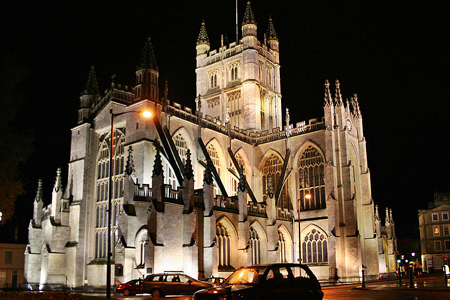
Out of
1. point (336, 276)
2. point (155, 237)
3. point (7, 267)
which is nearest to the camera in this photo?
point (155, 237)

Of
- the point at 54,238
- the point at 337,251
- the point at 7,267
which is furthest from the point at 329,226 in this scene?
the point at 7,267

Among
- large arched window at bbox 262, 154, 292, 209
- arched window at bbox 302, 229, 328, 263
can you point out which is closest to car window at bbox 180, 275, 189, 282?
arched window at bbox 302, 229, 328, 263

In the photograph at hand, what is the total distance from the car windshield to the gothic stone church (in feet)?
49.7

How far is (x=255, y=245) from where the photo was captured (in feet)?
123

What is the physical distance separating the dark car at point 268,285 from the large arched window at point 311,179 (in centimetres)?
3086

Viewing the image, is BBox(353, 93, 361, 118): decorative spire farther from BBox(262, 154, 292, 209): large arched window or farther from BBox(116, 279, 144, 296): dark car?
BBox(116, 279, 144, 296): dark car

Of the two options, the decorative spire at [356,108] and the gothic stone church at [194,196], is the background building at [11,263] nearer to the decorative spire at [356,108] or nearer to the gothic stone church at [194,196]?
the gothic stone church at [194,196]

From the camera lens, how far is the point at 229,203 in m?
34.4

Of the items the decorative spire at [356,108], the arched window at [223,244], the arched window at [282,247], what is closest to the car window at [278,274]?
the arched window at [223,244]

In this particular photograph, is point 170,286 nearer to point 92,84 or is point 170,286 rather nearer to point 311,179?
point 92,84

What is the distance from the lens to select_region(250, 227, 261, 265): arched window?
3703cm

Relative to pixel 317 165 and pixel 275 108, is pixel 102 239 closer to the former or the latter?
pixel 317 165

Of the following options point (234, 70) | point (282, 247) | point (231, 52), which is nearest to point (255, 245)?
point (282, 247)

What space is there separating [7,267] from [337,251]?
36207 millimetres
